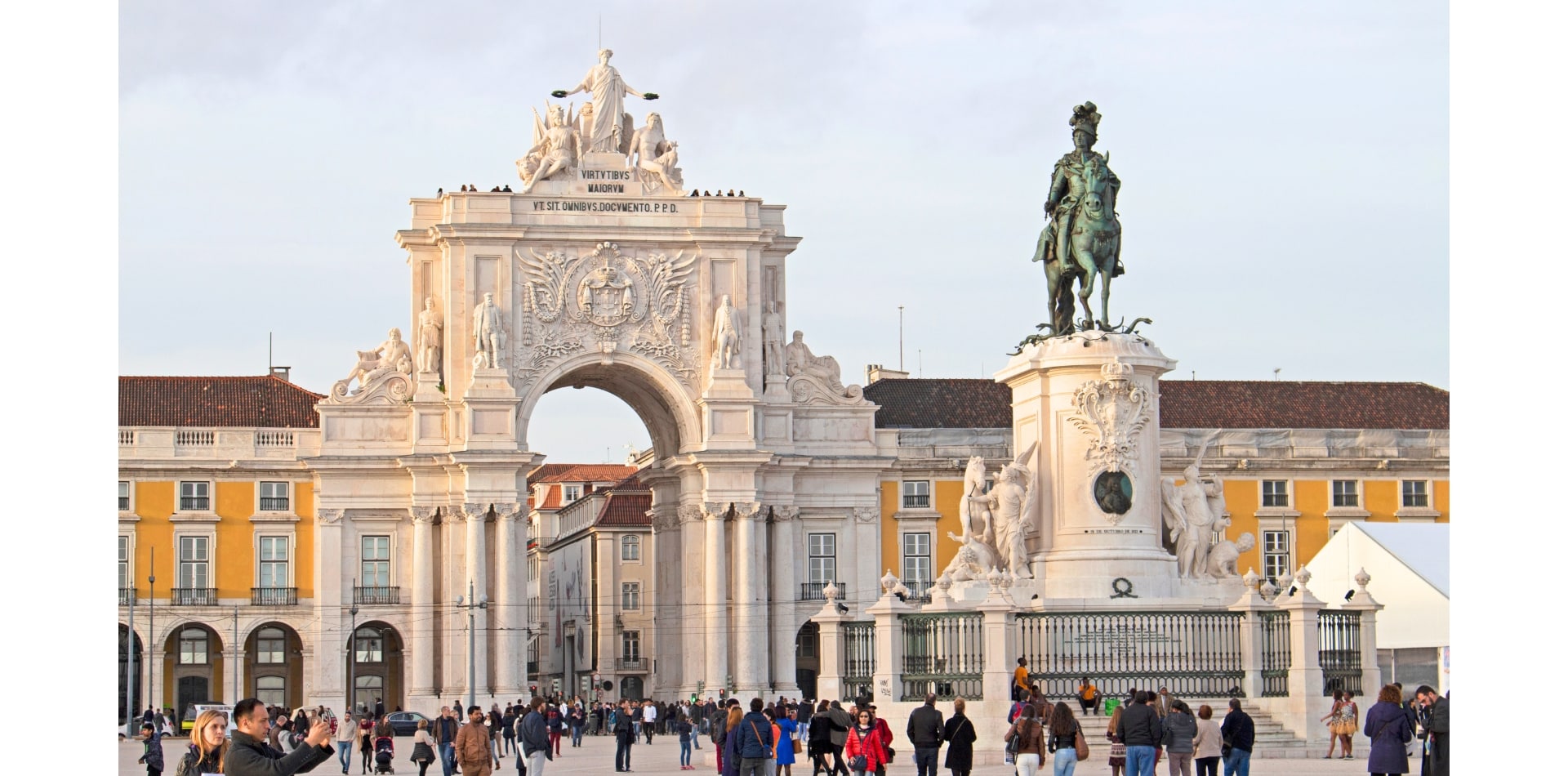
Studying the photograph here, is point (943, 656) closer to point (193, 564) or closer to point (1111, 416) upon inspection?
point (1111, 416)

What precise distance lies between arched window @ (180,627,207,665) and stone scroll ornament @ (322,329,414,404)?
21.5 feet

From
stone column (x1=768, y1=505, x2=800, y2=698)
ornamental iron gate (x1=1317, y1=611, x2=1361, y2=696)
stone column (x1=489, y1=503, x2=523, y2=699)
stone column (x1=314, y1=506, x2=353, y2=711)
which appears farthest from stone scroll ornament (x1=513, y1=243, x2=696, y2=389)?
ornamental iron gate (x1=1317, y1=611, x2=1361, y2=696)

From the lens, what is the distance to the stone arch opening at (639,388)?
6103 cm

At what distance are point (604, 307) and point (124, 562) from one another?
12.7 m

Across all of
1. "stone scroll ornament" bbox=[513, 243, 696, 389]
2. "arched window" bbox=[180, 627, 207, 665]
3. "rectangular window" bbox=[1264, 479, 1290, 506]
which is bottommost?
"arched window" bbox=[180, 627, 207, 665]

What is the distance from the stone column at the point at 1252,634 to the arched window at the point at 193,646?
127ft

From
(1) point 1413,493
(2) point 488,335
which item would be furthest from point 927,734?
(1) point 1413,493

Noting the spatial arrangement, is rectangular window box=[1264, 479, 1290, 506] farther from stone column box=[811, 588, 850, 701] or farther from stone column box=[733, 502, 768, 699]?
stone column box=[811, 588, 850, 701]

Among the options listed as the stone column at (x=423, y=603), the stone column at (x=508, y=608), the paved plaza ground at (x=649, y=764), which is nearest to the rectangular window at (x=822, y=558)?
the paved plaza ground at (x=649, y=764)

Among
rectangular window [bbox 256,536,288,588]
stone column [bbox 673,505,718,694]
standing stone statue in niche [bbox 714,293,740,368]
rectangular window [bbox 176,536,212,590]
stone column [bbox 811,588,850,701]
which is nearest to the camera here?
stone column [bbox 811,588,850,701]

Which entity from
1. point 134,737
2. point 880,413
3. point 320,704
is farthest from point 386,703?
point 880,413

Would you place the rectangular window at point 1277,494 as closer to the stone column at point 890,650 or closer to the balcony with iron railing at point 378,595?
the balcony with iron railing at point 378,595

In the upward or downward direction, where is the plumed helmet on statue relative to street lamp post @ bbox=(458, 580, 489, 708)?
upward

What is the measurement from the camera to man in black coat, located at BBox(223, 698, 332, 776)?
13.9 meters
